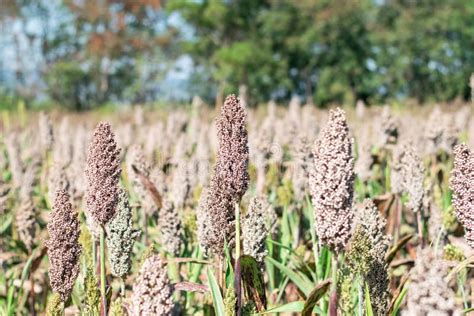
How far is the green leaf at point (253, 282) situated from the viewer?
267 cm

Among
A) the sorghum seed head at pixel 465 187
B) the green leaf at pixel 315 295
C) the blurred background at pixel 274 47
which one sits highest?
the blurred background at pixel 274 47

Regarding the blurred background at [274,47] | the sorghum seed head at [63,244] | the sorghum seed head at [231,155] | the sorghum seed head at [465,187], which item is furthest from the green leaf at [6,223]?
the blurred background at [274,47]

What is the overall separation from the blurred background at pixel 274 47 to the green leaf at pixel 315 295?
46684 millimetres

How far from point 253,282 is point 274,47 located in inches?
2167

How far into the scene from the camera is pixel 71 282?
229cm

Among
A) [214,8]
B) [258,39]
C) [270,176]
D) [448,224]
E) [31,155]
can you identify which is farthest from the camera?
[258,39]

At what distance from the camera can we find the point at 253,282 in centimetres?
275

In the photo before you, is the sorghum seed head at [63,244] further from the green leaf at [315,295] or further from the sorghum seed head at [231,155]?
the green leaf at [315,295]

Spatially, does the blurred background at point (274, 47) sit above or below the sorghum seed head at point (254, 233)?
above

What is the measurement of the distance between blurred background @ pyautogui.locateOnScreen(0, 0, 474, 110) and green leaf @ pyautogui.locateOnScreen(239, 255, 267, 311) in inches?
1825

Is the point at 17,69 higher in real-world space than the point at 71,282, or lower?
higher

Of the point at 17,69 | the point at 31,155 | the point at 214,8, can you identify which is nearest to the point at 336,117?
the point at 31,155

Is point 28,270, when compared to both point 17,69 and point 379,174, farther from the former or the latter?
point 17,69

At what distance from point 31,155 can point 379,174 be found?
4.54 metres
